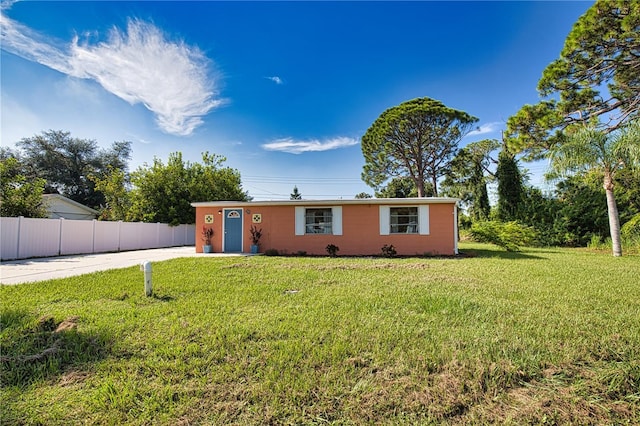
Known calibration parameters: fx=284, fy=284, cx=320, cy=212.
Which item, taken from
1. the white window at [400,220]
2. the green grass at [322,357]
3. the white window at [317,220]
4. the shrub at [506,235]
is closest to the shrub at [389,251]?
the white window at [400,220]

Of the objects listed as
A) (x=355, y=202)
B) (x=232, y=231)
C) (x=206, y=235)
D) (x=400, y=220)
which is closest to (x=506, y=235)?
(x=400, y=220)

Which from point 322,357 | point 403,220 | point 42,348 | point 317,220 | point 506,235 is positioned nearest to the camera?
point 322,357

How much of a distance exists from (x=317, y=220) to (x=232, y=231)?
3805 mm

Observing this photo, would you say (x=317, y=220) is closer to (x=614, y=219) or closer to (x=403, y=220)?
(x=403, y=220)

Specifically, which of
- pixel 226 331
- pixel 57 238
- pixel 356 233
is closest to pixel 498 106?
pixel 356 233

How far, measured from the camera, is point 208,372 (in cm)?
235

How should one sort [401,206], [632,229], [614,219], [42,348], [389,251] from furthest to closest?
[632,229] < [401,206] < [389,251] < [614,219] < [42,348]

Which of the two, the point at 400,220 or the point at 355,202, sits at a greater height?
the point at 355,202

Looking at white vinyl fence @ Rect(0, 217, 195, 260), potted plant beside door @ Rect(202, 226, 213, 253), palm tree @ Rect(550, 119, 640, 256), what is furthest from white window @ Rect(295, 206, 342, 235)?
white vinyl fence @ Rect(0, 217, 195, 260)

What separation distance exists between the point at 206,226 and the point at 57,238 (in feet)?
18.8

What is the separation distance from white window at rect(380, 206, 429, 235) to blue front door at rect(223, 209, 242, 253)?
608 cm

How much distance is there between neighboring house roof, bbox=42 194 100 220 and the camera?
2090 cm

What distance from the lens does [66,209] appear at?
75.7 ft

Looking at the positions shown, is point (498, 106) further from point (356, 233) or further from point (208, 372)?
point (208, 372)
